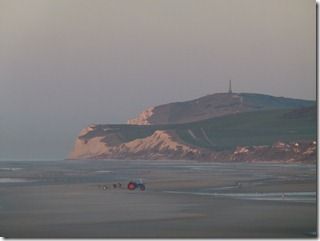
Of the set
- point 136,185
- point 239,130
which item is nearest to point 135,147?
point 239,130

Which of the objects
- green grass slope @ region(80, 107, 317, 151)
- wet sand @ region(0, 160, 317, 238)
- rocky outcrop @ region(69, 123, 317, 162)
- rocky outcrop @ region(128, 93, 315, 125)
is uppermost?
rocky outcrop @ region(128, 93, 315, 125)

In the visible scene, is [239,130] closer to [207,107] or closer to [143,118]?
[207,107]

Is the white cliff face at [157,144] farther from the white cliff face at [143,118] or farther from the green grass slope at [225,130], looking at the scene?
the white cliff face at [143,118]

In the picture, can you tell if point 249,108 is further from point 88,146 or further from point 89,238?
point 89,238

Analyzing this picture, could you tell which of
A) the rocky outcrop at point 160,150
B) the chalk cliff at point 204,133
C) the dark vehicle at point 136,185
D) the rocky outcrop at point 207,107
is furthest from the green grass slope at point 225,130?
the dark vehicle at point 136,185

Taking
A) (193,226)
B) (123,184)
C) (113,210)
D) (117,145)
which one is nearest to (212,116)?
(117,145)

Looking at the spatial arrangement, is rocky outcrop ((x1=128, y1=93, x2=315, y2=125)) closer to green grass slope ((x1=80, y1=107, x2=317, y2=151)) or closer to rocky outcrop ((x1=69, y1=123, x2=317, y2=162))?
green grass slope ((x1=80, y1=107, x2=317, y2=151))

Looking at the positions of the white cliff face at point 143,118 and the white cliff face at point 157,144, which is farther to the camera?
the white cliff face at point 157,144

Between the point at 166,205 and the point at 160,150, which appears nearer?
the point at 166,205

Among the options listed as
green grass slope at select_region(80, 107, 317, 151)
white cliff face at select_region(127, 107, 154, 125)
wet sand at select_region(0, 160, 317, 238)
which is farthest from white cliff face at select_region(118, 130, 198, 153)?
wet sand at select_region(0, 160, 317, 238)
